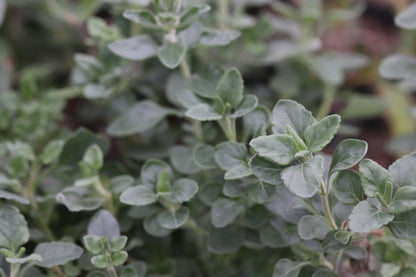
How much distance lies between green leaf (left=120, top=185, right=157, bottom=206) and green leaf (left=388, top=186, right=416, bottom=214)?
35 centimetres

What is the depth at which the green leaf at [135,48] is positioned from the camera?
0.88 meters

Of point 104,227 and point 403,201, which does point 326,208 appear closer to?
point 403,201

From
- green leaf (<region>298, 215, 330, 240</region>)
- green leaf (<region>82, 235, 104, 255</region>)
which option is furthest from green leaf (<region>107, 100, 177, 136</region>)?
green leaf (<region>298, 215, 330, 240</region>)

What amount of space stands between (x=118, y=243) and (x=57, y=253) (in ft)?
0.32

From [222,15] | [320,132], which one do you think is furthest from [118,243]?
[222,15]

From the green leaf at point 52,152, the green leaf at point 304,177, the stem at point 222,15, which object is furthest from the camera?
the stem at point 222,15

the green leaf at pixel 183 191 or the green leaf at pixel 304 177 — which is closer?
the green leaf at pixel 304 177

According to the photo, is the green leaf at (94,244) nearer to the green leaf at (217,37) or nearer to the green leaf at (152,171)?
the green leaf at (152,171)

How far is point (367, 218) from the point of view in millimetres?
640

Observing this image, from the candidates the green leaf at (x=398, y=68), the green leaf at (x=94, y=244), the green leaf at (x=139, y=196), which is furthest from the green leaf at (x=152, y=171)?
the green leaf at (x=398, y=68)

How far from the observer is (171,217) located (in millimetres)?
796

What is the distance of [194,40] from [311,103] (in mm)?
495

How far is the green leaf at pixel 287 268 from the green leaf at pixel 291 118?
0.67 feet

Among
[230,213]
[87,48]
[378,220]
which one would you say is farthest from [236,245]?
[87,48]
